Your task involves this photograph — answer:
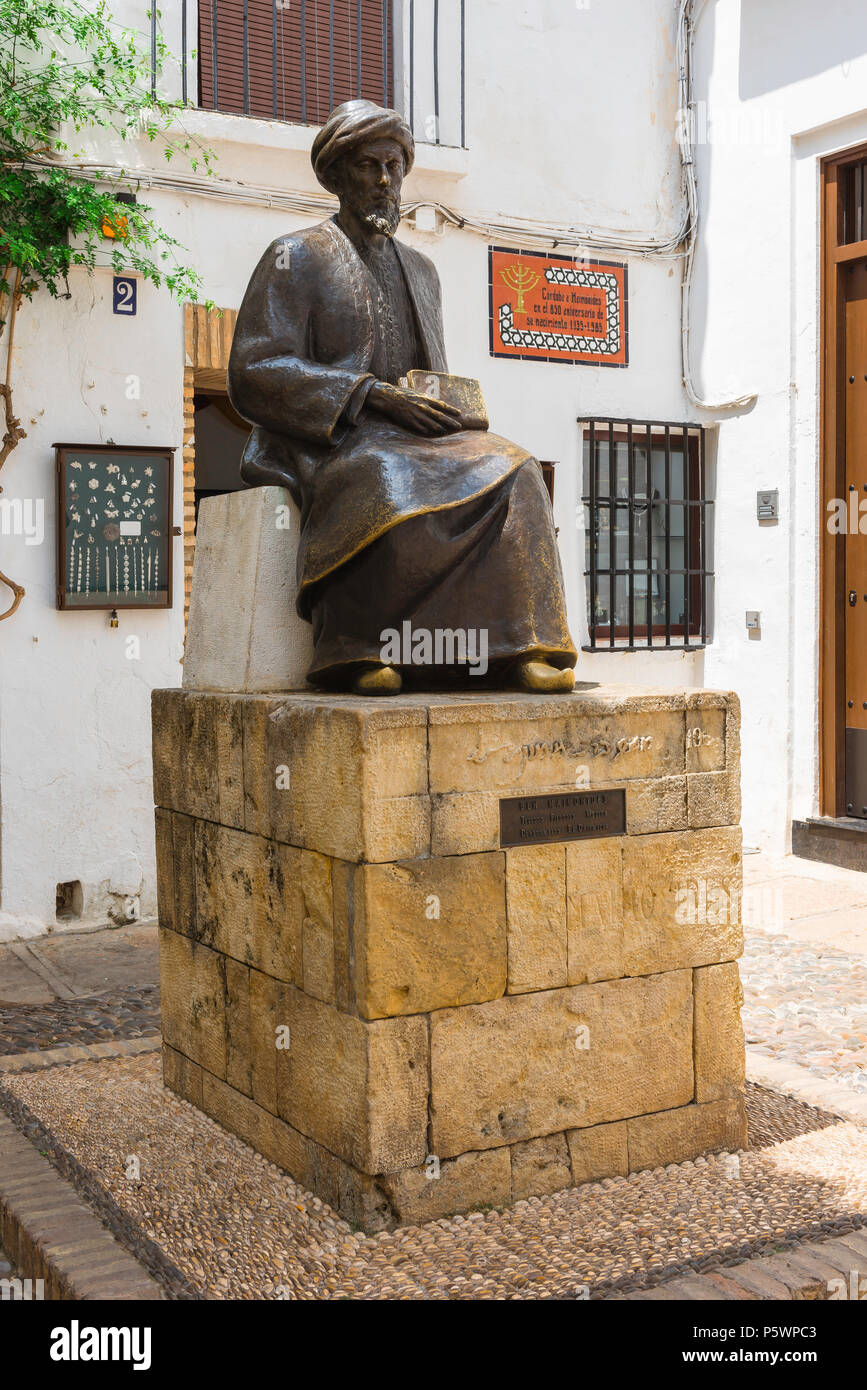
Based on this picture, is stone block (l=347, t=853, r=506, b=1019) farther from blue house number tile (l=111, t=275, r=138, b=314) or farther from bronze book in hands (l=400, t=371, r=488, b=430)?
blue house number tile (l=111, t=275, r=138, b=314)

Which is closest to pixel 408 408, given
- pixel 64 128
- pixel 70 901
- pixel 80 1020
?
pixel 80 1020

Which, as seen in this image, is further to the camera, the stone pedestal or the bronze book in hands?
the bronze book in hands

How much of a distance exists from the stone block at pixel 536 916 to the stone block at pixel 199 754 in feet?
2.51

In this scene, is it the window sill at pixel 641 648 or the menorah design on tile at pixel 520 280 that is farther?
the window sill at pixel 641 648

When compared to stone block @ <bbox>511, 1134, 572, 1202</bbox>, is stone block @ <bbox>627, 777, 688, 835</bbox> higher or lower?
higher

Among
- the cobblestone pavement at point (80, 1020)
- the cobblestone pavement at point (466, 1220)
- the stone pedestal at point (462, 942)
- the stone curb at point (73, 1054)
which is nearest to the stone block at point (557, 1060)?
the stone pedestal at point (462, 942)

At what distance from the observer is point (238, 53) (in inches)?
257

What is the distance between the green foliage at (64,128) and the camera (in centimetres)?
557

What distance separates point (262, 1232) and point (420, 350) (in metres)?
2.31

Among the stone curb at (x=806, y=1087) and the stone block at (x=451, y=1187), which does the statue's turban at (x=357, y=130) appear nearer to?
the stone block at (x=451, y=1187)

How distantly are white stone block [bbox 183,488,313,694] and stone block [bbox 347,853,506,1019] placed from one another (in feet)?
2.71

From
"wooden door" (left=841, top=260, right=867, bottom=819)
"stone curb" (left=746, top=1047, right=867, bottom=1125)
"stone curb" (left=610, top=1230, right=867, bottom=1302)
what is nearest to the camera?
"stone curb" (left=610, top=1230, right=867, bottom=1302)

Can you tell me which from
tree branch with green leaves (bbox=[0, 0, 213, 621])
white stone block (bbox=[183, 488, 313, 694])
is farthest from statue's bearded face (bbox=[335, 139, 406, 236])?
tree branch with green leaves (bbox=[0, 0, 213, 621])
